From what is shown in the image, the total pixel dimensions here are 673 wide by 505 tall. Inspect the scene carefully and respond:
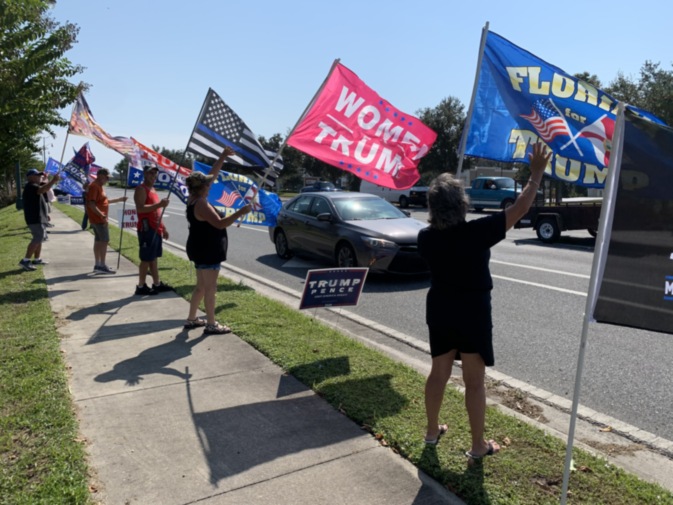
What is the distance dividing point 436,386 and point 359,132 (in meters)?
3.05

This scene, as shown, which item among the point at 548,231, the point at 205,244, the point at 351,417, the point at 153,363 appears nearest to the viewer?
the point at 351,417

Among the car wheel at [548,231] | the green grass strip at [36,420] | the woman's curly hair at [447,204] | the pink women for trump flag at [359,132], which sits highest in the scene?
the pink women for trump flag at [359,132]

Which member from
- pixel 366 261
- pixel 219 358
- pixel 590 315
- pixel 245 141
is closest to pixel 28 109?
pixel 245 141

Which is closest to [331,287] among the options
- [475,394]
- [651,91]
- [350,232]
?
[475,394]

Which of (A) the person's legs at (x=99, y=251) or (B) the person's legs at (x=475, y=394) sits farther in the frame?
(A) the person's legs at (x=99, y=251)

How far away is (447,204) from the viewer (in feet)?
10.7

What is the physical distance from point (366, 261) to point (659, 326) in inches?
272

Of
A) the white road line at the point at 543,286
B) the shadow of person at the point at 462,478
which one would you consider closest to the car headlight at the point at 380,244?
the white road line at the point at 543,286

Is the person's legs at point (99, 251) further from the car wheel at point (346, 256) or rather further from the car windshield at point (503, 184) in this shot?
the car windshield at point (503, 184)

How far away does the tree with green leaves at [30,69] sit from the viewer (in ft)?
22.6

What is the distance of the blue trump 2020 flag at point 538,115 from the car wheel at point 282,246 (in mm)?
7628

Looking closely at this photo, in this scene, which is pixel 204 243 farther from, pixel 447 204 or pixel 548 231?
pixel 548 231

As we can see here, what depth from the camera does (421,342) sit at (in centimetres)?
638

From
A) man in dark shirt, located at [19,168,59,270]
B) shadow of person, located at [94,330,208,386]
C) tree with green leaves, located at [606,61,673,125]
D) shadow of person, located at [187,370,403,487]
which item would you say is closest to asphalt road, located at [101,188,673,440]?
shadow of person, located at [187,370,403,487]
